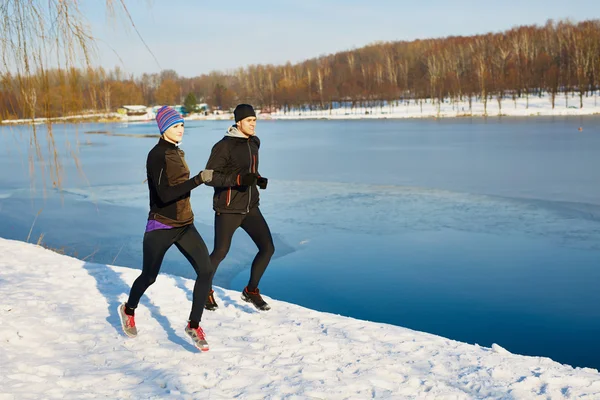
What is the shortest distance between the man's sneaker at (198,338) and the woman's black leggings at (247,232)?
638 mm

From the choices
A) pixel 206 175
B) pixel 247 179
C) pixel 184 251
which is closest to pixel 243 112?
pixel 247 179

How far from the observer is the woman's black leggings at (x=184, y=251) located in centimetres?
387

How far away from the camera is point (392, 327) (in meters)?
4.69

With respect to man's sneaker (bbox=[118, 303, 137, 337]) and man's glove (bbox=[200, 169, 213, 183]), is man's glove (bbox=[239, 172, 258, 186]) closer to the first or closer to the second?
man's glove (bbox=[200, 169, 213, 183])

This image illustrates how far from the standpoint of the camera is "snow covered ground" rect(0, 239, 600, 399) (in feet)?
11.1

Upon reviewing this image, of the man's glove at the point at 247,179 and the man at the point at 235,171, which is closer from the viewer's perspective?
the man's glove at the point at 247,179

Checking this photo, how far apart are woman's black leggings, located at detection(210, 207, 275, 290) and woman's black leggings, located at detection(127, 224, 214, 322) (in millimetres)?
540

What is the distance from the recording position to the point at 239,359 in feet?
12.7

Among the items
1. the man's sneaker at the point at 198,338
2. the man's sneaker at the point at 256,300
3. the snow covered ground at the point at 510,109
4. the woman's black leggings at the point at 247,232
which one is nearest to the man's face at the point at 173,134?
the woman's black leggings at the point at 247,232

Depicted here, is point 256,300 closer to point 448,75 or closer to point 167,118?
point 167,118

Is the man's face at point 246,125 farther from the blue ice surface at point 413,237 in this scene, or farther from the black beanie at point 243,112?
the blue ice surface at point 413,237

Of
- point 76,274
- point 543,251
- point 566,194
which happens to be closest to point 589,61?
point 566,194

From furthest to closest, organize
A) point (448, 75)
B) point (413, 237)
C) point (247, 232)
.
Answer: point (448, 75)
point (413, 237)
point (247, 232)

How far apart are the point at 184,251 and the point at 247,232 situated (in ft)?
3.10
